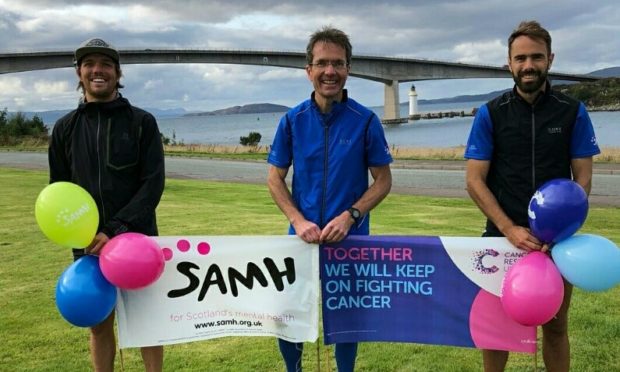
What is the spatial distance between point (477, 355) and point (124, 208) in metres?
2.95

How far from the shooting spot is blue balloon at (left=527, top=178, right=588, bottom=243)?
9.53 ft

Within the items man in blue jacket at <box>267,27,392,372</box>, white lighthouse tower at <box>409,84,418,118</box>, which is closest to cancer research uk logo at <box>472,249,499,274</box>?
man in blue jacket at <box>267,27,392,372</box>

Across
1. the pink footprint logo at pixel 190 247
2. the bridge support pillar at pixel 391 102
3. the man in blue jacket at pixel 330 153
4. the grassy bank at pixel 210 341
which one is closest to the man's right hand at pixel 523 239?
the man in blue jacket at pixel 330 153

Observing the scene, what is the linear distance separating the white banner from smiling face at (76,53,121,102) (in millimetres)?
985

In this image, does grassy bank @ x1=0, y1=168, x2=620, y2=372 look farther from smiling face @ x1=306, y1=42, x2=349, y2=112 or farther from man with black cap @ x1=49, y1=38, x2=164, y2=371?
smiling face @ x1=306, y1=42, x2=349, y2=112

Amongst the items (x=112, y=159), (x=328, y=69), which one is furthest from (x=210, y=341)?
(x=328, y=69)

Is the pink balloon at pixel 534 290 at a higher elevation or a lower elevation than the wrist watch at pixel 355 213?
lower

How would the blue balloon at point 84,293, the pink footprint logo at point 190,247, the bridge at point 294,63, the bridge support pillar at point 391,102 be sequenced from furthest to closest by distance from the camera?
1. the bridge support pillar at point 391,102
2. the bridge at point 294,63
3. the pink footprint logo at point 190,247
4. the blue balloon at point 84,293

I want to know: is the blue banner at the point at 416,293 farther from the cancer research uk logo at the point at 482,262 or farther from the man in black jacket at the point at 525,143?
the man in black jacket at the point at 525,143

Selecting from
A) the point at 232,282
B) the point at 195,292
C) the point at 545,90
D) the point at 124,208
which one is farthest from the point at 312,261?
the point at 545,90

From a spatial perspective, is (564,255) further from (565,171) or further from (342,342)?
(342,342)

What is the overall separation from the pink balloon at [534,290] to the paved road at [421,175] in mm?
11195

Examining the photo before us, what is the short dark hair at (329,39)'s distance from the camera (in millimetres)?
3252

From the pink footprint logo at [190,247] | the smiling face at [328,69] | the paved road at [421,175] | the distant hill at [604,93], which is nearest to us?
the smiling face at [328,69]
